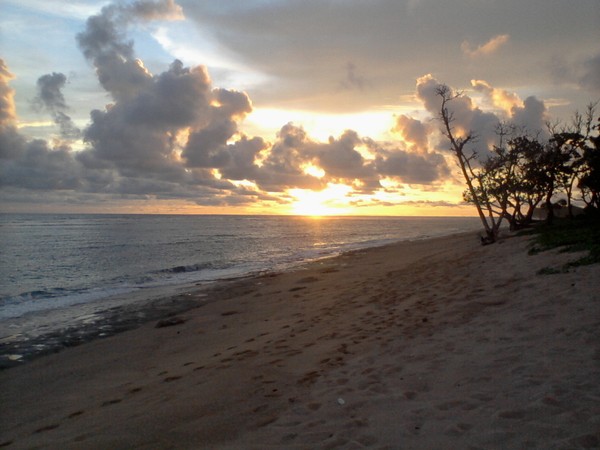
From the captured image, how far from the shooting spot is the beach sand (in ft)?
14.7

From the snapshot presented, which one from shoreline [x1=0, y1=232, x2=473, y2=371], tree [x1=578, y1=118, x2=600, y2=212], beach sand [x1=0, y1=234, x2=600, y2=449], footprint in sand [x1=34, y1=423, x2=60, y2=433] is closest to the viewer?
beach sand [x1=0, y1=234, x2=600, y2=449]

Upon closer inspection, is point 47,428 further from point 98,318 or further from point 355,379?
point 98,318

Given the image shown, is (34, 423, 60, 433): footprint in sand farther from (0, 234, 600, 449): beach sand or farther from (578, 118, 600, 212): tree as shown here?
(578, 118, 600, 212): tree

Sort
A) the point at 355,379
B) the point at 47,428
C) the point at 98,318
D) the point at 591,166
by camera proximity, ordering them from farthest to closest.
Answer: the point at 591,166 < the point at 98,318 < the point at 47,428 < the point at 355,379

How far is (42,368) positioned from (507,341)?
34.2ft

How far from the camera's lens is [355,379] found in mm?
6117

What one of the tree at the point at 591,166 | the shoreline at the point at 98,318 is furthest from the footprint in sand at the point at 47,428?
the tree at the point at 591,166

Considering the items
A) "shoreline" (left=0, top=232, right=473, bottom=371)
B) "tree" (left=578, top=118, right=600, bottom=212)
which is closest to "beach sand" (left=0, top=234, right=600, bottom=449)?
"shoreline" (left=0, top=232, right=473, bottom=371)

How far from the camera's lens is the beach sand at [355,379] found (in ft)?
14.7

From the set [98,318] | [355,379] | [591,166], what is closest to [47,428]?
[355,379]

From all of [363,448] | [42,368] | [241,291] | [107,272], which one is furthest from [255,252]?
[363,448]

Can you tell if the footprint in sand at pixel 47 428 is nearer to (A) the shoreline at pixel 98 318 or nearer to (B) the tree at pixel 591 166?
(A) the shoreline at pixel 98 318

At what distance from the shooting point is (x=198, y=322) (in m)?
13.6

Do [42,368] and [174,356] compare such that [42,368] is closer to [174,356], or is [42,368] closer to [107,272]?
[174,356]
